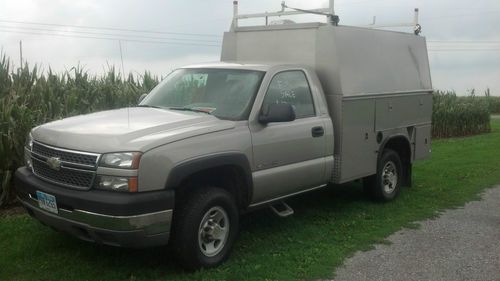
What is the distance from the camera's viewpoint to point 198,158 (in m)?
4.84

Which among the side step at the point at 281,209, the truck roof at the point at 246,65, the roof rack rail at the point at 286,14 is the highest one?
the roof rack rail at the point at 286,14

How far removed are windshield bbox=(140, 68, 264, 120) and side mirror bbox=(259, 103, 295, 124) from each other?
202 mm

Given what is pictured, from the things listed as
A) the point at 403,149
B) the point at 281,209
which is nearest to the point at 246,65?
the point at 281,209

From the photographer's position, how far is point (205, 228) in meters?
→ 5.11

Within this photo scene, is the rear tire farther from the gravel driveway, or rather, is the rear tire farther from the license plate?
the license plate

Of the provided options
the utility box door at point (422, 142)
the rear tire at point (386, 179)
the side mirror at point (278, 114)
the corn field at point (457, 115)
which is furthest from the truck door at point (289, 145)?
the corn field at point (457, 115)

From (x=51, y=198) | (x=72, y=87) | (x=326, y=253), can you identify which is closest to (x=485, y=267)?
(x=326, y=253)

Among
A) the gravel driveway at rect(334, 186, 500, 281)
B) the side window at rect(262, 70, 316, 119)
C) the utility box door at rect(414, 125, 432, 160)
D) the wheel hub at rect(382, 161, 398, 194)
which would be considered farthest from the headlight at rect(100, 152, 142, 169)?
the utility box door at rect(414, 125, 432, 160)

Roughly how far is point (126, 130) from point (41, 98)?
3.54 metres

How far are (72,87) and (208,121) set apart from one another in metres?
4.10

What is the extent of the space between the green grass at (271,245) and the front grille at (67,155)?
104cm

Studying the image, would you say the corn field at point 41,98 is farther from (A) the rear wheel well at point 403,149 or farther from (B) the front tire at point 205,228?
(A) the rear wheel well at point 403,149

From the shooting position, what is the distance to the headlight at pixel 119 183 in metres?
4.42

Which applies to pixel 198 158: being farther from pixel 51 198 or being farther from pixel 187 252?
pixel 51 198
